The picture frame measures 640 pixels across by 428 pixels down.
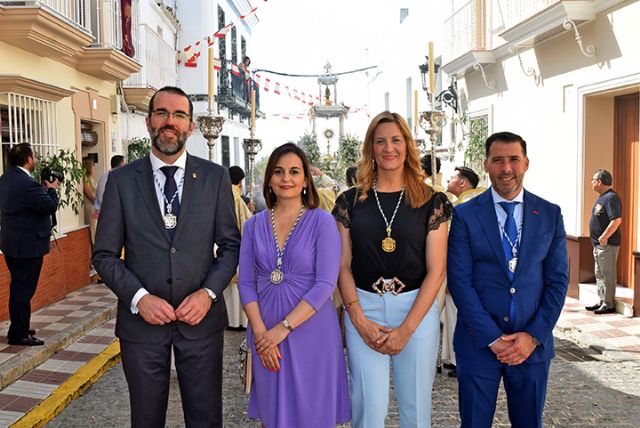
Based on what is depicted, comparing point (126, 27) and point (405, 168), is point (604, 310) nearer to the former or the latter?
point (405, 168)

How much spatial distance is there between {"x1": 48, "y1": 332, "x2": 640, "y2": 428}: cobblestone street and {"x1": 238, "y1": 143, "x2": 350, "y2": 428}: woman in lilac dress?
1.24 m

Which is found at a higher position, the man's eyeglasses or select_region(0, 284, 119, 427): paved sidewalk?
the man's eyeglasses

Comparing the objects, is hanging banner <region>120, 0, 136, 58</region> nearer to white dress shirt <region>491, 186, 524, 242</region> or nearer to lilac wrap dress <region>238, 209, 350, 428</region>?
lilac wrap dress <region>238, 209, 350, 428</region>

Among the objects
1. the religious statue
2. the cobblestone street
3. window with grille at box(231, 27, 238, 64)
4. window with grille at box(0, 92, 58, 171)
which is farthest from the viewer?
window with grille at box(231, 27, 238, 64)

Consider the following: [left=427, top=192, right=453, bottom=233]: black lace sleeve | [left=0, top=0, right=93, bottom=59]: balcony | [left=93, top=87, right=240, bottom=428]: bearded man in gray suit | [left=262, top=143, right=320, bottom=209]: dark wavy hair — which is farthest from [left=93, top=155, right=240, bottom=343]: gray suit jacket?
[left=0, top=0, right=93, bottom=59]: balcony

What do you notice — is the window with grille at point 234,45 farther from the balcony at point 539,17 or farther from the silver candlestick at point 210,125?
the silver candlestick at point 210,125

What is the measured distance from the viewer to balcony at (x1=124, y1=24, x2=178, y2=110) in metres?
12.2

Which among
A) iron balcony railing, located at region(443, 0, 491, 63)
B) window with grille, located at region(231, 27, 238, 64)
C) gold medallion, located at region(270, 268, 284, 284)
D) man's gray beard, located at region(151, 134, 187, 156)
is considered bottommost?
gold medallion, located at region(270, 268, 284, 284)

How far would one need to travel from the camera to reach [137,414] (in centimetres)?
292

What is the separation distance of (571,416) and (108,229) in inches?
129

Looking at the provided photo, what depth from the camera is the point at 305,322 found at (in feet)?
9.88

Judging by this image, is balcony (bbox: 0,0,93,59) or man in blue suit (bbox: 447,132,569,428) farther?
balcony (bbox: 0,0,93,59)

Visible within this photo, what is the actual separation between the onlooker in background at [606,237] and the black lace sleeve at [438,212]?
476 cm

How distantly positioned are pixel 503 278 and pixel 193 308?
4.73 ft
